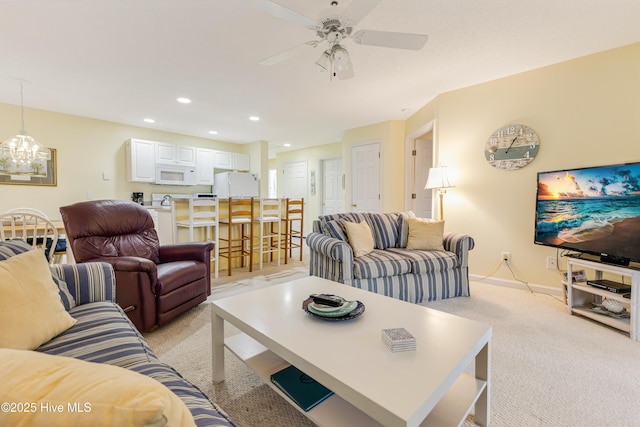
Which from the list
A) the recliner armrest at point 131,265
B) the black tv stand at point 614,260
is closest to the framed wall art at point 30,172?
the recliner armrest at point 131,265

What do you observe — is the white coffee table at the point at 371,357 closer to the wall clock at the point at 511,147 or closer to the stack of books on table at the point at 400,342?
the stack of books on table at the point at 400,342

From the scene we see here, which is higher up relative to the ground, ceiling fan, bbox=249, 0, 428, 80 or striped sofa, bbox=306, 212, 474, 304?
ceiling fan, bbox=249, 0, 428, 80

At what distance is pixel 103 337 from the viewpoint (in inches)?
45.2

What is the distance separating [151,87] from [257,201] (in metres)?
1.86

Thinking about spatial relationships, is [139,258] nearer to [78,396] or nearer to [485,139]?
[78,396]

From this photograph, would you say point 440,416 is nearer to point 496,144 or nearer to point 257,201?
point 496,144

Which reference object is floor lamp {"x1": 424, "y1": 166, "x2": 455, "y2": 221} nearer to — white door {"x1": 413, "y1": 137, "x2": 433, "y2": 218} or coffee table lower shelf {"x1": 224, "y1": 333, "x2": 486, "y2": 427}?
white door {"x1": 413, "y1": 137, "x2": 433, "y2": 218}

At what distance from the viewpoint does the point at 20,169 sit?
153 inches

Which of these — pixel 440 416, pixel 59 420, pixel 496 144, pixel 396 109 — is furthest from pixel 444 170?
pixel 59 420

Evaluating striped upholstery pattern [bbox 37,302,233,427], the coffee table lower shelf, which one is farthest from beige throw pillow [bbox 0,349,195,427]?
the coffee table lower shelf

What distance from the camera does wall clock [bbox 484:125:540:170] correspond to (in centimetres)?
301

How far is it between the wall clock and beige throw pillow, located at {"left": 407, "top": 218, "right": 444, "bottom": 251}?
3.44 feet

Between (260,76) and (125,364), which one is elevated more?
(260,76)

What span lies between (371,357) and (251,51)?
2.59 meters
